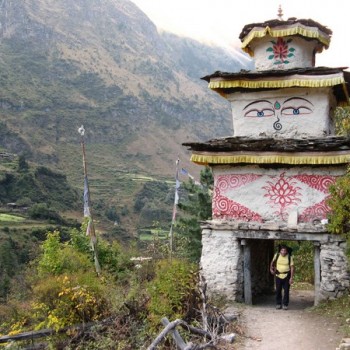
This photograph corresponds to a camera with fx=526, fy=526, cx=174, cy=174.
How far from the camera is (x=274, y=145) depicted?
1277 cm

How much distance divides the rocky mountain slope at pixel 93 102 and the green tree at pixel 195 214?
221 ft

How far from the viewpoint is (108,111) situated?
470ft

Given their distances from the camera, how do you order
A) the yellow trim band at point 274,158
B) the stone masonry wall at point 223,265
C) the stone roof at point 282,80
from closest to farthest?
the yellow trim band at point 274,158 → the stone masonry wall at point 223,265 → the stone roof at point 282,80

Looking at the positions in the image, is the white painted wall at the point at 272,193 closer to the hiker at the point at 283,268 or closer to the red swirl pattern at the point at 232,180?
the red swirl pattern at the point at 232,180

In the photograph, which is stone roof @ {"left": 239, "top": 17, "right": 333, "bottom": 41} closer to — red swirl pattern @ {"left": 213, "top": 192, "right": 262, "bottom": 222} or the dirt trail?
red swirl pattern @ {"left": 213, "top": 192, "right": 262, "bottom": 222}

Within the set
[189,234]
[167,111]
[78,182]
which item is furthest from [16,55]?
[189,234]

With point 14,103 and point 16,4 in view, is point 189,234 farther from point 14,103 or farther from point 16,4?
point 16,4

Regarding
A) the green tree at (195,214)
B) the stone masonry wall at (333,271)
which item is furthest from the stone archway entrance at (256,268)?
the green tree at (195,214)

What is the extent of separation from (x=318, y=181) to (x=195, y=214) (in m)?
16.5

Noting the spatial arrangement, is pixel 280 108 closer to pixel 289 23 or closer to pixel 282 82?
pixel 282 82

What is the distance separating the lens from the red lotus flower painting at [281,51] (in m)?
14.7

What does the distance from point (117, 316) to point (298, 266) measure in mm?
10414

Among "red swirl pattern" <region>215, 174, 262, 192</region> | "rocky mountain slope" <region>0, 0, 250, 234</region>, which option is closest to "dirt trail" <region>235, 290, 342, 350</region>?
"red swirl pattern" <region>215, 174, 262, 192</region>

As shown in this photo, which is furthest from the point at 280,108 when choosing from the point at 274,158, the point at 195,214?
the point at 195,214
